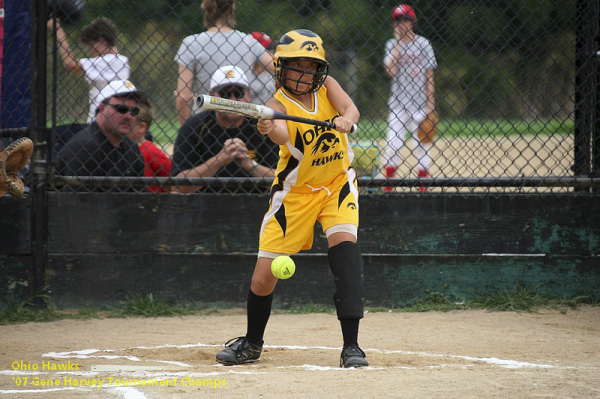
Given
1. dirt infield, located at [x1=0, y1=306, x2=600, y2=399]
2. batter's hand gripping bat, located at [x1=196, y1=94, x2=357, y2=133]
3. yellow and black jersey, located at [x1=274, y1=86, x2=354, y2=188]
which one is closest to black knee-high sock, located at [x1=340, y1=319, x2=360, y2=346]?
dirt infield, located at [x1=0, y1=306, x2=600, y2=399]

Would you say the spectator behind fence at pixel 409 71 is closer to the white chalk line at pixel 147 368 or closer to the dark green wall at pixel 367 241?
the dark green wall at pixel 367 241

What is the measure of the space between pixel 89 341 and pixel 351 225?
5.61ft

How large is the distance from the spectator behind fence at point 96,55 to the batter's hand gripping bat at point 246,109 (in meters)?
2.43

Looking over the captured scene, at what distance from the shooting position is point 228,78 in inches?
213

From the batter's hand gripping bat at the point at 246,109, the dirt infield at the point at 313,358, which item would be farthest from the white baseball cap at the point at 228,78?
the batter's hand gripping bat at the point at 246,109

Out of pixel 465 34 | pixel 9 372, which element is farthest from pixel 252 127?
pixel 9 372

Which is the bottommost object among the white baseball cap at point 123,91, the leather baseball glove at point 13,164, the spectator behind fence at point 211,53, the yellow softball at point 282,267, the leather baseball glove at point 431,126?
the yellow softball at point 282,267

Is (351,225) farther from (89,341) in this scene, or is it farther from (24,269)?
(24,269)

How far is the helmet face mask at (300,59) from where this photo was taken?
387cm

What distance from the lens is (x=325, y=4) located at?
18.2 feet

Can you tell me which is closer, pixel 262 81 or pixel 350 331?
pixel 350 331

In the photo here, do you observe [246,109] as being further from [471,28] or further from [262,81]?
[471,28]

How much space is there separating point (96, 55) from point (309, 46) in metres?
2.70

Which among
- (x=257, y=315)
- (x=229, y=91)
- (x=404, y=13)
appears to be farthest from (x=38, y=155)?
(x=404, y=13)
